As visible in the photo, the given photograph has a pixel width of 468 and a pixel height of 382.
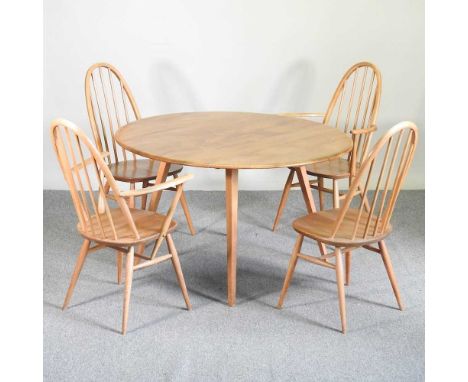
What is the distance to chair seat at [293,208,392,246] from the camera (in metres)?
2.80

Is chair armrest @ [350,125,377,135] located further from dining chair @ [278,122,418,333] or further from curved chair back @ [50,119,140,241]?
curved chair back @ [50,119,140,241]

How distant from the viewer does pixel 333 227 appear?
114 inches

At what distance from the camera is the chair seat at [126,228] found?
9.16ft

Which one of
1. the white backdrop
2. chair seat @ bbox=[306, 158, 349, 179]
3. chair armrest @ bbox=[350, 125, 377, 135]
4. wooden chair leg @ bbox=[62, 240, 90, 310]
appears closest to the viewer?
wooden chair leg @ bbox=[62, 240, 90, 310]

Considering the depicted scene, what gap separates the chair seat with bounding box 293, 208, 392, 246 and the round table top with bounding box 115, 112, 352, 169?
0.97ft

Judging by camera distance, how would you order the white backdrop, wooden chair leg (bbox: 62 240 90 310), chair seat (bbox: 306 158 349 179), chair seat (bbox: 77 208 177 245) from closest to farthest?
1. chair seat (bbox: 77 208 177 245)
2. wooden chair leg (bbox: 62 240 90 310)
3. chair seat (bbox: 306 158 349 179)
4. the white backdrop

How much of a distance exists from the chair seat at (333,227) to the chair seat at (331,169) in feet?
1.48

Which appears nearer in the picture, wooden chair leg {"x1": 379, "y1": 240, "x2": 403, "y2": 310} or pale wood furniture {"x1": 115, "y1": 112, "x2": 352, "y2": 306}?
pale wood furniture {"x1": 115, "y1": 112, "x2": 352, "y2": 306}

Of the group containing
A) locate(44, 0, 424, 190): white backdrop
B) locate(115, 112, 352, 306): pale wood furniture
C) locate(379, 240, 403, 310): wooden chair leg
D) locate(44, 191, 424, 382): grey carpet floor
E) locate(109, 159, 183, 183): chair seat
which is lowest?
locate(44, 191, 424, 382): grey carpet floor

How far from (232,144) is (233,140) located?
9cm

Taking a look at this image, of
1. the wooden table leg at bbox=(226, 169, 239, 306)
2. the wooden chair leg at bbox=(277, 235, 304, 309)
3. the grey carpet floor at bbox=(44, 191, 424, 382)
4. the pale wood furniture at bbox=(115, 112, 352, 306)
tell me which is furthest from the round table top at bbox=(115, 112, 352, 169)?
the grey carpet floor at bbox=(44, 191, 424, 382)

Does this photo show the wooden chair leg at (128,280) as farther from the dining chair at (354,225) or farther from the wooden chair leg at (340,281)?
the wooden chair leg at (340,281)

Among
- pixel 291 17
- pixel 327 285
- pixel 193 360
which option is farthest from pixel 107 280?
pixel 291 17

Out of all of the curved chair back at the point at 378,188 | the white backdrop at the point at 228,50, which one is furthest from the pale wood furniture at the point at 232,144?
the white backdrop at the point at 228,50
